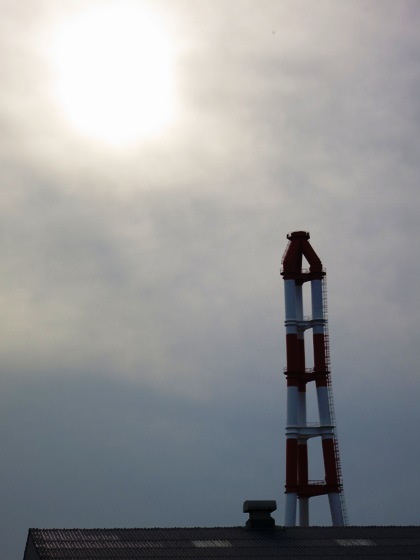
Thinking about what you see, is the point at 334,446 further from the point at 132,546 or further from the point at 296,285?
the point at 132,546

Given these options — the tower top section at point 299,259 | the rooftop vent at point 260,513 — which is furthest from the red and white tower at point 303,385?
the rooftop vent at point 260,513

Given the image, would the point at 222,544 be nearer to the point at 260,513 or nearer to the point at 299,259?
the point at 260,513

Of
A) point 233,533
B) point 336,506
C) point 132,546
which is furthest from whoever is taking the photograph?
point 336,506

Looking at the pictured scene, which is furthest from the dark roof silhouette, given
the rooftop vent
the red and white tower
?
the red and white tower

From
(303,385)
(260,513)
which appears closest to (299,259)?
(303,385)

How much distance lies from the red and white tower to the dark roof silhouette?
1754 cm

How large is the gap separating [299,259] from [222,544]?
1327 inches

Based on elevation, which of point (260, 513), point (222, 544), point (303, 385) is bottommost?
point (222, 544)

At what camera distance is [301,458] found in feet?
277

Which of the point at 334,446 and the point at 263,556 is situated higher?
the point at 334,446

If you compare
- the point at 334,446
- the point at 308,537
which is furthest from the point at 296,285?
the point at 308,537

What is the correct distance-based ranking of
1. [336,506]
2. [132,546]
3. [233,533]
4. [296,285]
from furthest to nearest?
[296,285] → [336,506] → [233,533] → [132,546]

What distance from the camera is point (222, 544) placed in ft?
201

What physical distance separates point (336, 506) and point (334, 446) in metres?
4.72
